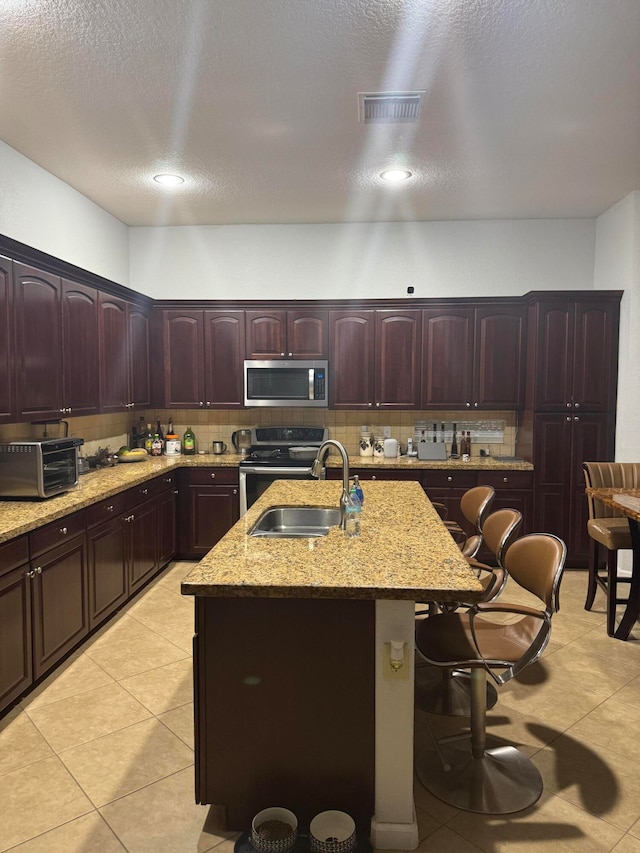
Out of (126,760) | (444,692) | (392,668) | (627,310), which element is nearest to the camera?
(392,668)

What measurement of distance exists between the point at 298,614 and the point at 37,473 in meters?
1.95

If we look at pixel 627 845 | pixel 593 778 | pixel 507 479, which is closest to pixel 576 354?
pixel 507 479

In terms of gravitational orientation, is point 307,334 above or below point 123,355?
above

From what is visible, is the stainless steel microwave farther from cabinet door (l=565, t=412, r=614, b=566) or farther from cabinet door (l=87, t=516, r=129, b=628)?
cabinet door (l=565, t=412, r=614, b=566)

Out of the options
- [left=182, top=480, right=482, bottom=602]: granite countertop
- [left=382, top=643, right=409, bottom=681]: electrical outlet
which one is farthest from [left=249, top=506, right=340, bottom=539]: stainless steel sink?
[left=382, top=643, right=409, bottom=681]: electrical outlet

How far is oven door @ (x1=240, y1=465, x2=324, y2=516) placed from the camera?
4.77 metres

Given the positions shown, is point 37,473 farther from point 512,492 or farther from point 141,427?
point 512,492

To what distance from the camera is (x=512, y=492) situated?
4.73 m

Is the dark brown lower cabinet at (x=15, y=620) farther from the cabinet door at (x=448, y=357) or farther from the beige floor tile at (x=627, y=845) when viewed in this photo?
the cabinet door at (x=448, y=357)

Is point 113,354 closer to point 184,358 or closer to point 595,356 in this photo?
point 184,358

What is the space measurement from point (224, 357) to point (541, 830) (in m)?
4.07

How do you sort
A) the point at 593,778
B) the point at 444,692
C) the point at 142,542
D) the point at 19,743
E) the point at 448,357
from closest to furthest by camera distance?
the point at 593,778 → the point at 19,743 → the point at 444,692 → the point at 142,542 → the point at 448,357

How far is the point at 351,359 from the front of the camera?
16.6 feet

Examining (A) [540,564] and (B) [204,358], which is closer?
(A) [540,564]
